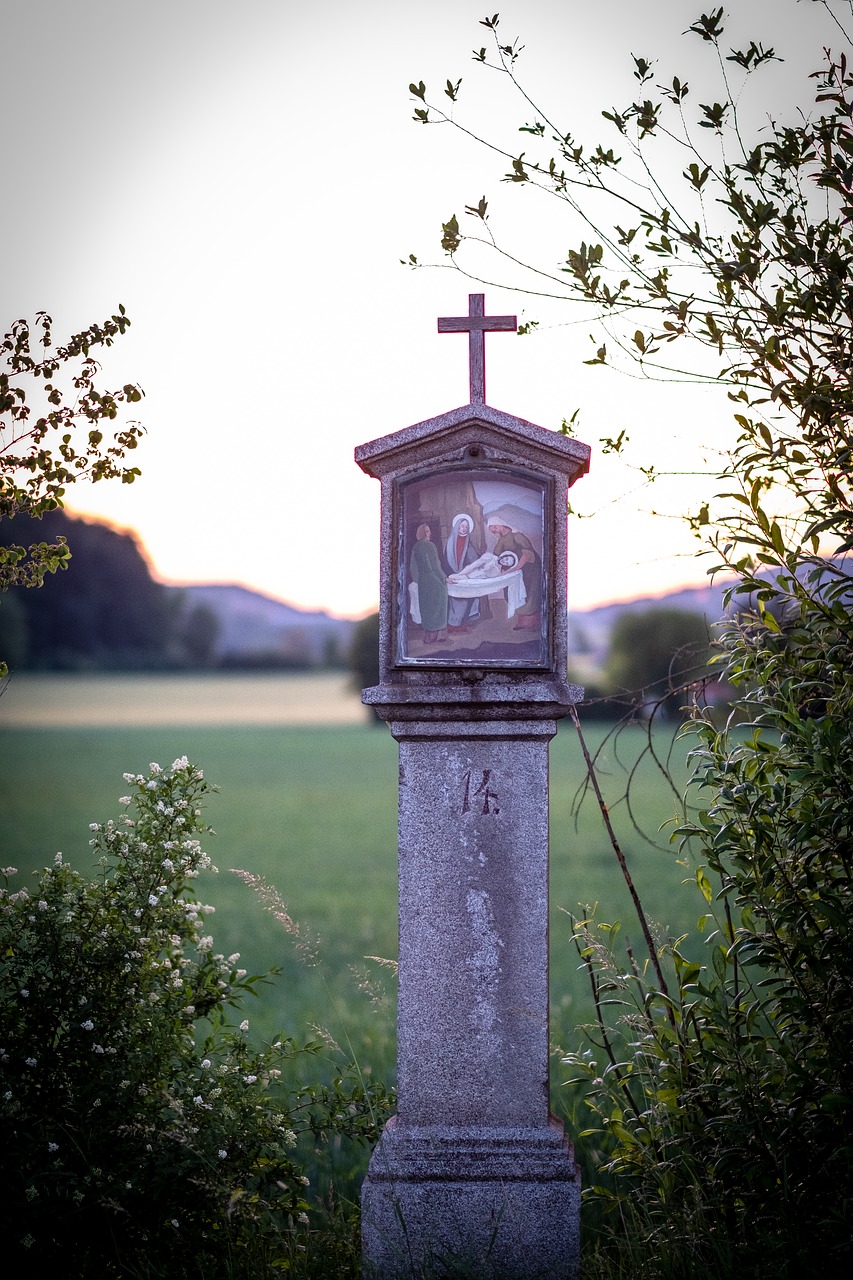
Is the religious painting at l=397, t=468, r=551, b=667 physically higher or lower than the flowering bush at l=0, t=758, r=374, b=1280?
higher

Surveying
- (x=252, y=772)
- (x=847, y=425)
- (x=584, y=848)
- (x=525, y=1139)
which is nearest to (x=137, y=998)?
(x=525, y=1139)

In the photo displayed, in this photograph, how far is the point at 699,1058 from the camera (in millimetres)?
3197

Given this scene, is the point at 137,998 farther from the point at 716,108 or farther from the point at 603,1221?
the point at 716,108

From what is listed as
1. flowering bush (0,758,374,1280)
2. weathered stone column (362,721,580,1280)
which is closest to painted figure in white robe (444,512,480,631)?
weathered stone column (362,721,580,1280)

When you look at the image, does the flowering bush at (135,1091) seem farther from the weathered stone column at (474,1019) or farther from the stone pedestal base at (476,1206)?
the weathered stone column at (474,1019)

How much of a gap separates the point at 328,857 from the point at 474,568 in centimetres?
1430

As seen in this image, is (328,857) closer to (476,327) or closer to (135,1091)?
(135,1091)

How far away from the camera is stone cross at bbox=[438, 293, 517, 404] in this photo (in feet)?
12.3

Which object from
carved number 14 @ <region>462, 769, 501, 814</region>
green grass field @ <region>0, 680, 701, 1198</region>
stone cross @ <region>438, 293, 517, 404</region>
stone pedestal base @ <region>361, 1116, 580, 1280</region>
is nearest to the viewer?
stone pedestal base @ <region>361, 1116, 580, 1280</region>

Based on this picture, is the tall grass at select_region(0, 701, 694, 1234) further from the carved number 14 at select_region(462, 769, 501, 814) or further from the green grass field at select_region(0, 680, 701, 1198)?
the carved number 14 at select_region(462, 769, 501, 814)

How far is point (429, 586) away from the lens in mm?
3637

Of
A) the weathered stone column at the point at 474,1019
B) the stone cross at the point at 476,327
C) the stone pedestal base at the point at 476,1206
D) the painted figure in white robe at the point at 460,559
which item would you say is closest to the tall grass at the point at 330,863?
the weathered stone column at the point at 474,1019

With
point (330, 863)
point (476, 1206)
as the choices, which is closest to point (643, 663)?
point (476, 1206)

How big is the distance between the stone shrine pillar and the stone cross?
0.03 m
